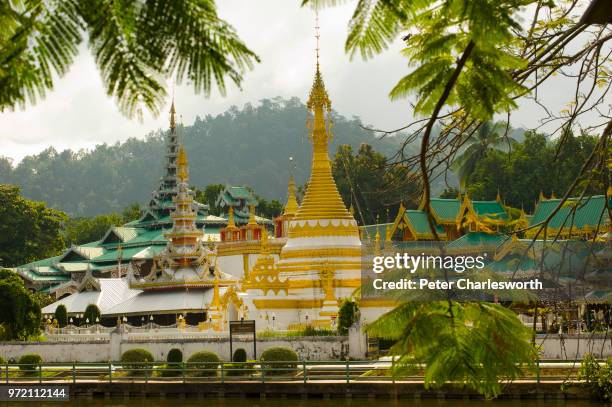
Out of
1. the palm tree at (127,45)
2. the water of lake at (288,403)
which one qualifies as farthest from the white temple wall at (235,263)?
the palm tree at (127,45)

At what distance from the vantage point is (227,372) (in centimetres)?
2648

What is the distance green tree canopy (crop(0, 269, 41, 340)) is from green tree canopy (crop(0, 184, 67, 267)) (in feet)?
103

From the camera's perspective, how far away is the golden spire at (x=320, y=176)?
120 feet

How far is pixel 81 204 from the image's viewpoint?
482 ft

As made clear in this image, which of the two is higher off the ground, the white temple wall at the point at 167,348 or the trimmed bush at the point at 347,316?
the trimmed bush at the point at 347,316

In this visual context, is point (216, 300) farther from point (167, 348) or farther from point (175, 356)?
point (175, 356)

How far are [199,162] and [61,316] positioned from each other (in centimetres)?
11735

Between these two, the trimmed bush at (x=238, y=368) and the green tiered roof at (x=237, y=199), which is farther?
the green tiered roof at (x=237, y=199)

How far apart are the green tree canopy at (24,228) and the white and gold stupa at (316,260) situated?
31748mm

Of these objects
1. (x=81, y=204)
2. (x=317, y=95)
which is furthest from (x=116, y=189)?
(x=317, y=95)

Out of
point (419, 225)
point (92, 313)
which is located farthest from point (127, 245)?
point (92, 313)

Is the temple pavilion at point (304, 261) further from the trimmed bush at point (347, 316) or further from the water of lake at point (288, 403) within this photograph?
the water of lake at point (288, 403)

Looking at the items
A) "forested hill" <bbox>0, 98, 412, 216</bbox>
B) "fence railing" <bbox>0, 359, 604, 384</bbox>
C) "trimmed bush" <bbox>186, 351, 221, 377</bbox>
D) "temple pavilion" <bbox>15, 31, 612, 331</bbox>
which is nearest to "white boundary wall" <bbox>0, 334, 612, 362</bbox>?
"trimmed bush" <bbox>186, 351, 221, 377</bbox>

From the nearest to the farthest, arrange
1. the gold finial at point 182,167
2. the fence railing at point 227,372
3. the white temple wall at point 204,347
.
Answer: the fence railing at point 227,372 < the white temple wall at point 204,347 < the gold finial at point 182,167
